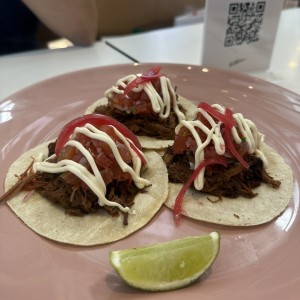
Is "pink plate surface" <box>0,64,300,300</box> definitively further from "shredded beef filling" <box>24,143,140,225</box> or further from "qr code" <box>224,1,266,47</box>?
"qr code" <box>224,1,266,47</box>

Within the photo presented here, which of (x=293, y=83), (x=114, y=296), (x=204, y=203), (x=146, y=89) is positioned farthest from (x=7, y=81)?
(x=293, y=83)

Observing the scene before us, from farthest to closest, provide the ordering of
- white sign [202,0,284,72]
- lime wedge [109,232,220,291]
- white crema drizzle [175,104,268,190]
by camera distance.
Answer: white sign [202,0,284,72]
white crema drizzle [175,104,268,190]
lime wedge [109,232,220,291]

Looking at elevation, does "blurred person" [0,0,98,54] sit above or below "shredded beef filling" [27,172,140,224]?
above

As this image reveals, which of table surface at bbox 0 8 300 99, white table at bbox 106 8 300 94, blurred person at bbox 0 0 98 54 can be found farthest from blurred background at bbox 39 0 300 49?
table surface at bbox 0 8 300 99

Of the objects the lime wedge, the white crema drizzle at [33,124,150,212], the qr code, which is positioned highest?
the qr code

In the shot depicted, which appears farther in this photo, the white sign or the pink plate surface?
the white sign

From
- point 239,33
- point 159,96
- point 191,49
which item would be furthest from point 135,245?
point 191,49

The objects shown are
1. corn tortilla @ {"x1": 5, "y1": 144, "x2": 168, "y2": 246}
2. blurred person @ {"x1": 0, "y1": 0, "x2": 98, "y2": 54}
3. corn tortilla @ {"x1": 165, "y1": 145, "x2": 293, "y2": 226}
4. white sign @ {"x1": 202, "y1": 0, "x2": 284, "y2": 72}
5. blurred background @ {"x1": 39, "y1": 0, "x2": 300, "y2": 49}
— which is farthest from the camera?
blurred background @ {"x1": 39, "y1": 0, "x2": 300, "y2": 49}
